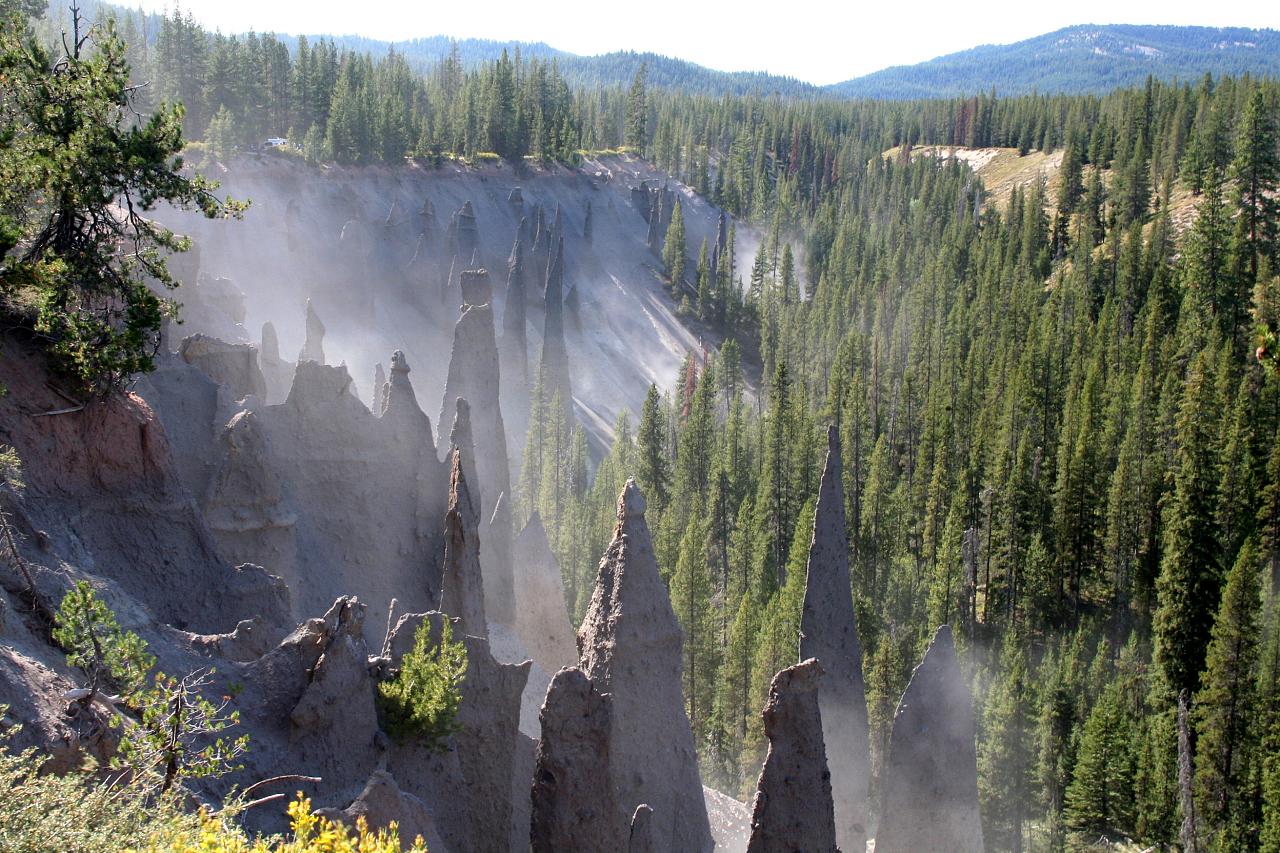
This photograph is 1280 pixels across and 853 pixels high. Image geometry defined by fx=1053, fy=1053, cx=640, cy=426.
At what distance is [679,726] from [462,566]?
14.9ft

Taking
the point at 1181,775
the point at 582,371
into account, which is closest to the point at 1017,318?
the point at 582,371

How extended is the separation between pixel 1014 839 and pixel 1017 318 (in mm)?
43884

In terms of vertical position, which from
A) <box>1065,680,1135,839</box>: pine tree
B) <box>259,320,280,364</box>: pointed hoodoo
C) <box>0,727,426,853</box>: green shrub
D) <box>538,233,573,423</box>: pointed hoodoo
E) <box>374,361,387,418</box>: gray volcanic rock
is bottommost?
<box>1065,680,1135,839</box>: pine tree

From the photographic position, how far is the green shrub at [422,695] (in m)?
12.3

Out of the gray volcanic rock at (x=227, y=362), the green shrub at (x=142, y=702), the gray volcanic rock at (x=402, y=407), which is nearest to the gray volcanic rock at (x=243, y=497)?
the gray volcanic rock at (x=402, y=407)

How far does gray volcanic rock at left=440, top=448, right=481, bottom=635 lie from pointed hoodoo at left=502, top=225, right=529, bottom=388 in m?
42.5

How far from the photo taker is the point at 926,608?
40062 millimetres

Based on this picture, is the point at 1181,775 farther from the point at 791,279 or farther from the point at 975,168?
the point at 975,168

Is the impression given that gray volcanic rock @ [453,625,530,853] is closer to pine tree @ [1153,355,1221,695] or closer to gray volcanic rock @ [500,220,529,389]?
pine tree @ [1153,355,1221,695]

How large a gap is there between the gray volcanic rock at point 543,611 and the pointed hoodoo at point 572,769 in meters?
11.1

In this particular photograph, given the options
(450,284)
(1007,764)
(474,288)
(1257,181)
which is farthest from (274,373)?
(1257,181)

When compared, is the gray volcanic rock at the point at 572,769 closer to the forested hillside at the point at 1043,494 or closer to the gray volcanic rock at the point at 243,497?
the gray volcanic rock at the point at 243,497

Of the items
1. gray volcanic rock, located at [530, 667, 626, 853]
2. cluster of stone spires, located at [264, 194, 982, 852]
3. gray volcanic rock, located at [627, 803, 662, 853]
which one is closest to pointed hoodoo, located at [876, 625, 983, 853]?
cluster of stone spires, located at [264, 194, 982, 852]

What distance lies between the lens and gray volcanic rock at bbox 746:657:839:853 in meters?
13.6
